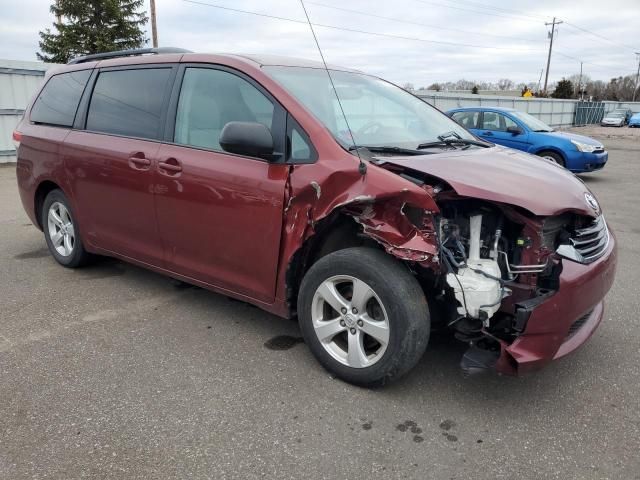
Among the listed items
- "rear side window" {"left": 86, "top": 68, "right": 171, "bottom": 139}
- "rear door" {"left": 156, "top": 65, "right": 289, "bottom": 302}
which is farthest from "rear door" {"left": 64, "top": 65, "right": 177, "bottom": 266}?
"rear door" {"left": 156, "top": 65, "right": 289, "bottom": 302}

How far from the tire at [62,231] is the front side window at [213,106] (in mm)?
1659

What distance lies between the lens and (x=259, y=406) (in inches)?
109

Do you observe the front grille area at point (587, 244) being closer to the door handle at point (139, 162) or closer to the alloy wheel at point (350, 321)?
the alloy wheel at point (350, 321)

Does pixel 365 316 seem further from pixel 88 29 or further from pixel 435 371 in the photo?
pixel 88 29

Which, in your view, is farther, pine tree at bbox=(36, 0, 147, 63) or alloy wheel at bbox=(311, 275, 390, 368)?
pine tree at bbox=(36, 0, 147, 63)

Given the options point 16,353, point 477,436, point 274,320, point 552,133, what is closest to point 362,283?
point 477,436

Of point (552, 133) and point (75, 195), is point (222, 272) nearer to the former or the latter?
point (75, 195)

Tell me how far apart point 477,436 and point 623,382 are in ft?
3.58

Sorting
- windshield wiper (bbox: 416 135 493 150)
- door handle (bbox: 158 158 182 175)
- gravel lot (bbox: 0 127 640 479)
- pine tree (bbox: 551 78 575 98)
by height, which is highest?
pine tree (bbox: 551 78 575 98)

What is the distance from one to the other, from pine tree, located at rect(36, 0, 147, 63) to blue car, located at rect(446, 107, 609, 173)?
22.6m

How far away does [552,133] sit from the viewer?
1166cm

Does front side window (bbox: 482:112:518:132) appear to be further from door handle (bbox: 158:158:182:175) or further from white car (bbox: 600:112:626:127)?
white car (bbox: 600:112:626:127)

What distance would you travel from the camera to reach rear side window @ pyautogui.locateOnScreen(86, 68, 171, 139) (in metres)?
3.73

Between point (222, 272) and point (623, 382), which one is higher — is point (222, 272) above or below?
above
